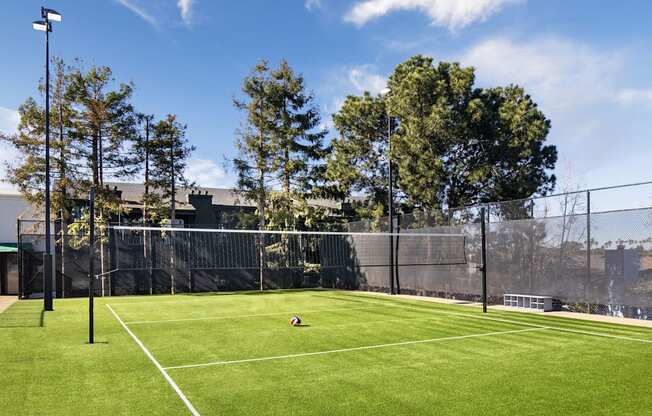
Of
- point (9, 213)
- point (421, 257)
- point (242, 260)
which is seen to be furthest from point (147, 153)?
point (421, 257)

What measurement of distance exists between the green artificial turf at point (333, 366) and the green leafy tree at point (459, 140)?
1132cm

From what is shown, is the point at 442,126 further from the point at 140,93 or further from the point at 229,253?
the point at 140,93

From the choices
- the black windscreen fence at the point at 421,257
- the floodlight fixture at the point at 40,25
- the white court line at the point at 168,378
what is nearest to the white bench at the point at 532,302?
the black windscreen fence at the point at 421,257

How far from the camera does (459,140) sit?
2423cm

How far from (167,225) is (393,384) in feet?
70.1

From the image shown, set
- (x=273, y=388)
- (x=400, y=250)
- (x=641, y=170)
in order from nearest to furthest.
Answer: (x=273, y=388) → (x=641, y=170) → (x=400, y=250)

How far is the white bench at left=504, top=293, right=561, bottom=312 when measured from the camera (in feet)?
50.6

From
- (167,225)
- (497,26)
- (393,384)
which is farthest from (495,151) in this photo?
(393,384)

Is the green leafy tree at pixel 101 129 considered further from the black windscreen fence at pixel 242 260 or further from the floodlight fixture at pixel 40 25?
the floodlight fixture at pixel 40 25

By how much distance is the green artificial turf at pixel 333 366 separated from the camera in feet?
19.8

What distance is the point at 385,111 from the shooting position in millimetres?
27734

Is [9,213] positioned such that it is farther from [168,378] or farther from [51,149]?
[168,378]

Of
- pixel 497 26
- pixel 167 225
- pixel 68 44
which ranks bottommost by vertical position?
pixel 167 225

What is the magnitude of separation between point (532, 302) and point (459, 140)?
10.3 m
